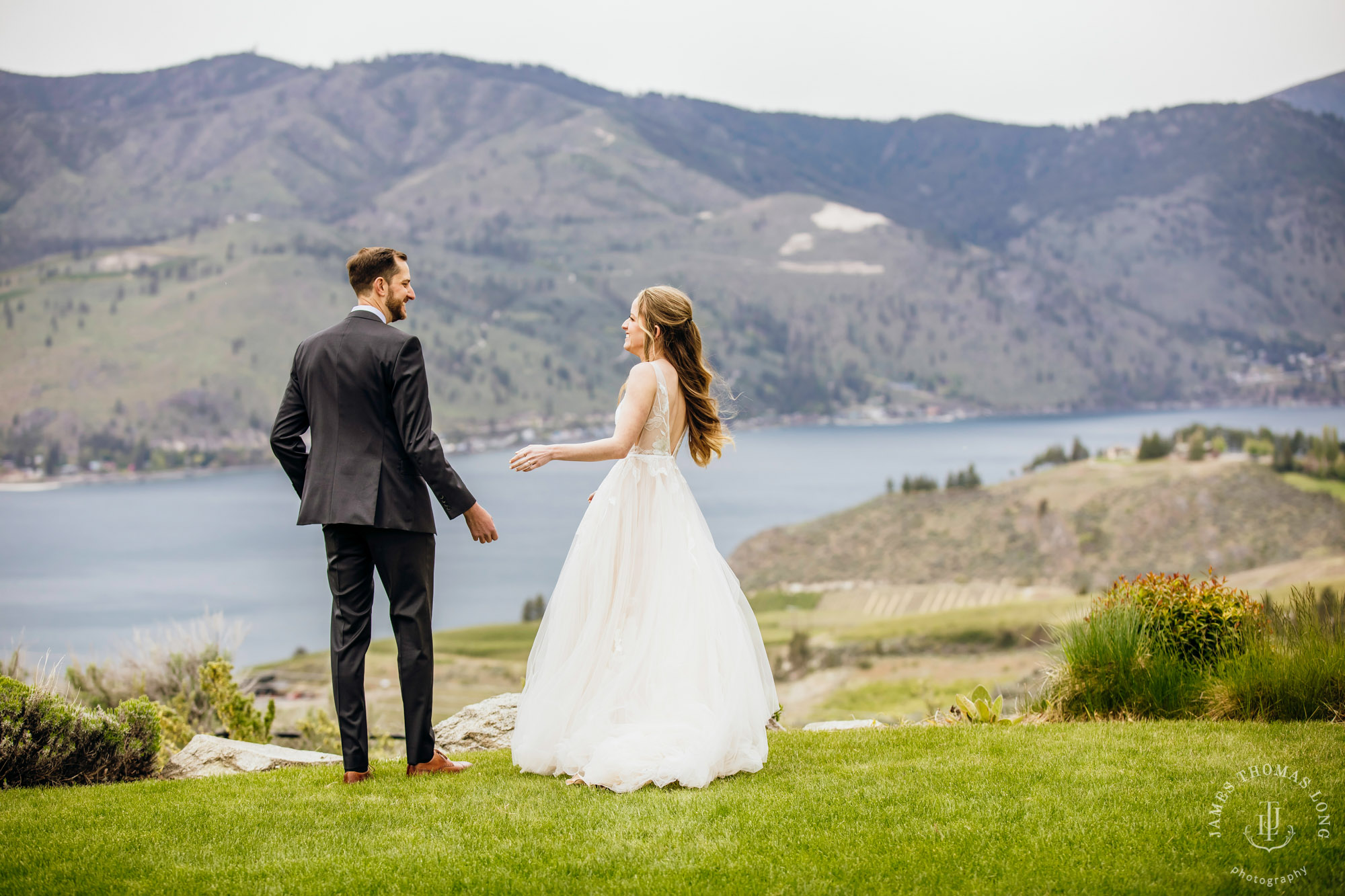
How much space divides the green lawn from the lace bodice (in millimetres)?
1665

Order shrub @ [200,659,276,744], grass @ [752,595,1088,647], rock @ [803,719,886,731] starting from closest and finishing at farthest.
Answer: rock @ [803,719,886,731]
shrub @ [200,659,276,744]
grass @ [752,595,1088,647]

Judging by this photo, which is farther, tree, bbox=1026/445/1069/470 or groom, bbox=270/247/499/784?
tree, bbox=1026/445/1069/470

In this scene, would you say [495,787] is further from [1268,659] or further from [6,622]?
[6,622]

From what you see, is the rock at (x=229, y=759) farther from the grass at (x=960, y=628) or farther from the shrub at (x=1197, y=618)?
the grass at (x=960, y=628)

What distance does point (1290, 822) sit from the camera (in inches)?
147

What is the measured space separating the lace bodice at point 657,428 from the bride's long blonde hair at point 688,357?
14 centimetres

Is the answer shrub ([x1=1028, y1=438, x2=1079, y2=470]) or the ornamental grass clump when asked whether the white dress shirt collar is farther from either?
shrub ([x1=1028, y1=438, x2=1079, y2=470])

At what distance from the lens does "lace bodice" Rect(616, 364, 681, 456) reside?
16.3ft

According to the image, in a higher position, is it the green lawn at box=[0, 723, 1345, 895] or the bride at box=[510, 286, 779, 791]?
the bride at box=[510, 286, 779, 791]

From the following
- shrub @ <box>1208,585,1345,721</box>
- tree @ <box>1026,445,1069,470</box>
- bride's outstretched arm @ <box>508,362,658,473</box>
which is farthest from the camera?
tree @ <box>1026,445,1069,470</box>

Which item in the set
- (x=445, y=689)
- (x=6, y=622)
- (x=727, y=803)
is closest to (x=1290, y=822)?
(x=727, y=803)

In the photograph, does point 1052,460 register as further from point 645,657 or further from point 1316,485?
point 645,657

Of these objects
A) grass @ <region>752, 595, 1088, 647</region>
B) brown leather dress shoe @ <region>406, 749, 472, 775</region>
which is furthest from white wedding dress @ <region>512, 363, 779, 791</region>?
grass @ <region>752, 595, 1088, 647</region>

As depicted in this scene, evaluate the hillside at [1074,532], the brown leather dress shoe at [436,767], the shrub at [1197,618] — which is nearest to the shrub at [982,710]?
the shrub at [1197,618]
